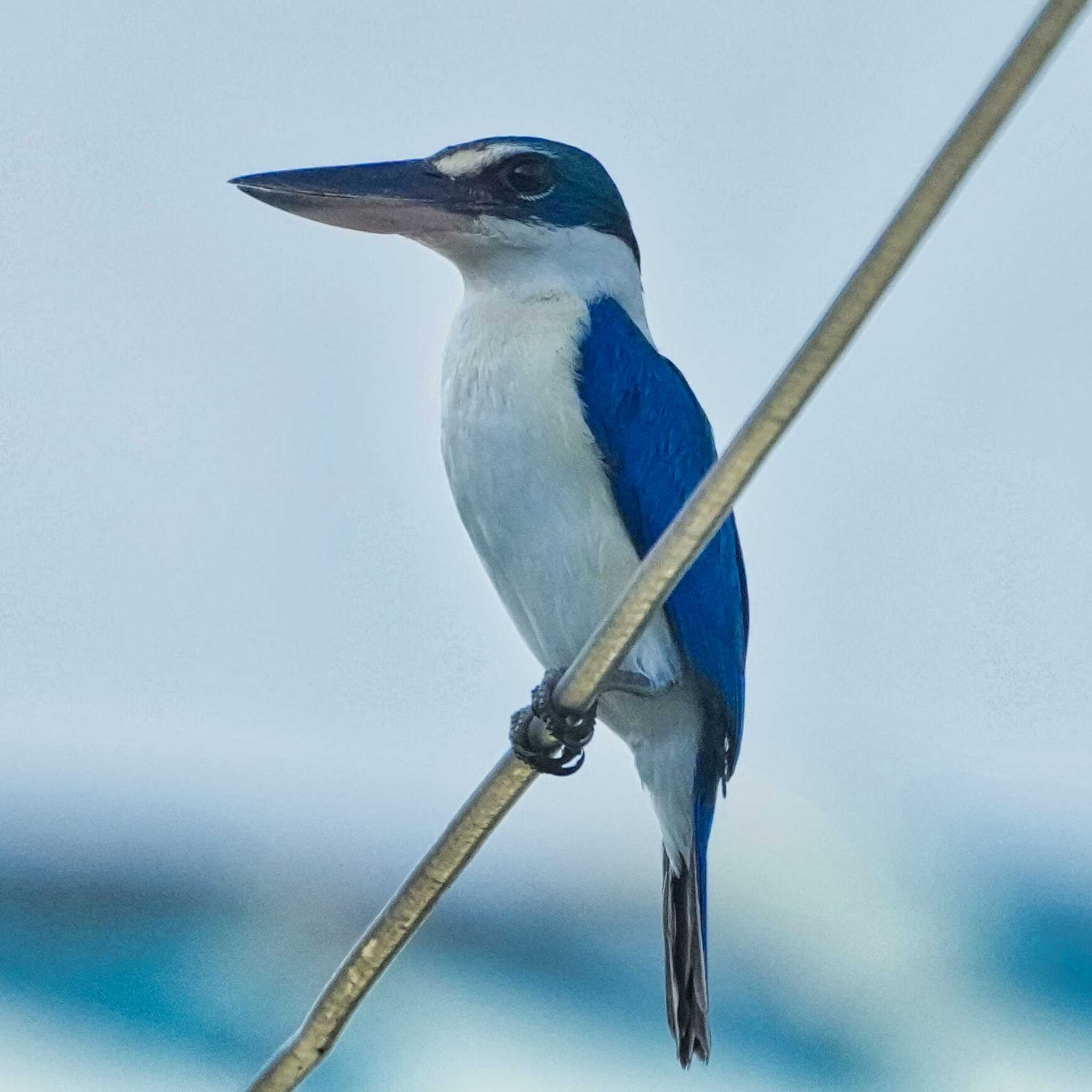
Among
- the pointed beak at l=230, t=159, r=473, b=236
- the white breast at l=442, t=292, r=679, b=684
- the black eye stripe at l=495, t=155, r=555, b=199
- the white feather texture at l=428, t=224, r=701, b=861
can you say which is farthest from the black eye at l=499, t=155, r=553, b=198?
the white breast at l=442, t=292, r=679, b=684

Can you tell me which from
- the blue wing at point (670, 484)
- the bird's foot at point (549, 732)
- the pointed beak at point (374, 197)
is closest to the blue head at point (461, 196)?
the pointed beak at point (374, 197)

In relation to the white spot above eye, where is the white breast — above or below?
below

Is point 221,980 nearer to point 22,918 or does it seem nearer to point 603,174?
point 22,918

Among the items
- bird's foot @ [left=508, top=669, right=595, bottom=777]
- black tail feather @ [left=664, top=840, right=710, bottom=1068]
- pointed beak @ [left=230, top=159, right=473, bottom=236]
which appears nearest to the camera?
bird's foot @ [left=508, top=669, right=595, bottom=777]

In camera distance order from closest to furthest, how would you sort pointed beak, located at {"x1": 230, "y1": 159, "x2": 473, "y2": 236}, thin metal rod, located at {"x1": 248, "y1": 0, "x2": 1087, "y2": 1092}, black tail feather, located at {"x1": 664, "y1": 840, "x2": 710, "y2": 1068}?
thin metal rod, located at {"x1": 248, "y1": 0, "x2": 1087, "y2": 1092} → black tail feather, located at {"x1": 664, "y1": 840, "x2": 710, "y2": 1068} → pointed beak, located at {"x1": 230, "y1": 159, "x2": 473, "y2": 236}

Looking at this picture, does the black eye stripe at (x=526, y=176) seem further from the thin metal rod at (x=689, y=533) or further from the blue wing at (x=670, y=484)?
the thin metal rod at (x=689, y=533)

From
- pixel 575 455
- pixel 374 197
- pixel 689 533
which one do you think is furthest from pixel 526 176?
pixel 689 533

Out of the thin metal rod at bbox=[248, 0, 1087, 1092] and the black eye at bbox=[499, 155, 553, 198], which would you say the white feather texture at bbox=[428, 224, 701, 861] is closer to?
the black eye at bbox=[499, 155, 553, 198]

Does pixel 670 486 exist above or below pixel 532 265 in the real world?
below

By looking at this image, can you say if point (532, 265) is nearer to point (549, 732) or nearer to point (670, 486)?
point (670, 486)
